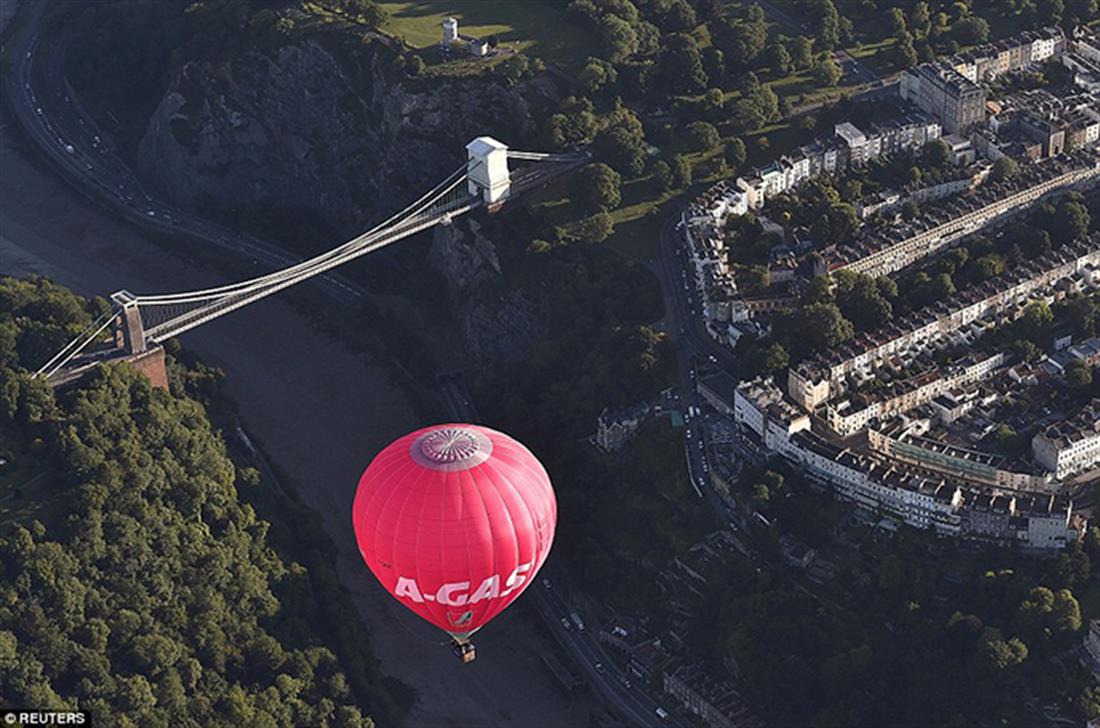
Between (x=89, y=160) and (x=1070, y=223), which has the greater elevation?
(x=1070, y=223)

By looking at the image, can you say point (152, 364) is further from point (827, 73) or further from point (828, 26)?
point (828, 26)

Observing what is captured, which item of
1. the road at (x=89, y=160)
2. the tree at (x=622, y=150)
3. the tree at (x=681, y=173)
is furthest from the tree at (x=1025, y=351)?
the road at (x=89, y=160)

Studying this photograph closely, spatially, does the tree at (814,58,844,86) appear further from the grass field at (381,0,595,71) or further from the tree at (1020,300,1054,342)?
the tree at (1020,300,1054,342)

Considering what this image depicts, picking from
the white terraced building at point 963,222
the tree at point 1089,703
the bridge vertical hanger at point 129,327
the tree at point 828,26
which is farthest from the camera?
the tree at point 828,26

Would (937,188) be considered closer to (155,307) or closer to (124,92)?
(155,307)

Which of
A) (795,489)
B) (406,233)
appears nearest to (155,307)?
(406,233)

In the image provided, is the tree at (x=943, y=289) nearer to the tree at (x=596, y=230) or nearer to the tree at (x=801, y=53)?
the tree at (x=596, y=230)

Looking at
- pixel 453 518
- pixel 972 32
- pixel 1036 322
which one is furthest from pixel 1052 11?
pixel 453 518
